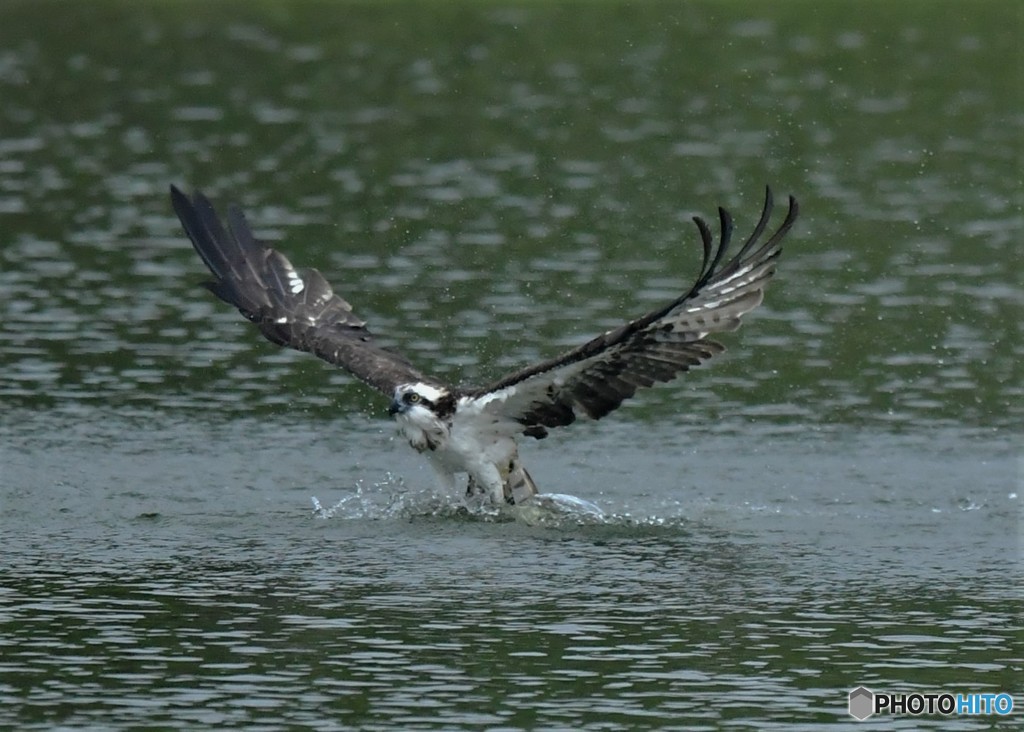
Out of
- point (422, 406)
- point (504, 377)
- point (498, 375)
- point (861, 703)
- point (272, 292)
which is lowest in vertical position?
point (861, 703)

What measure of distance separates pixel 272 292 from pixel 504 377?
2567 mm

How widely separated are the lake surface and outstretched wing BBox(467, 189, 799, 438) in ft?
2.84

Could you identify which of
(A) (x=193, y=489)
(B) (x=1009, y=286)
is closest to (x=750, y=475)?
(A) (x=193, y=489)

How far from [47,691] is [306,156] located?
1773 centimetres

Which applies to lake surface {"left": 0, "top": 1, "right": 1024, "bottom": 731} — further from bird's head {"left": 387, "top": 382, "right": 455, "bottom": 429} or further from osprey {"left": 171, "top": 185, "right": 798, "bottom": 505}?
Answer: bird's head {"left": 387, "top": 382, "right": 455, "bottom": 429}

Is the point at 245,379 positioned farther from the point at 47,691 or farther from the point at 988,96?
the point at 988,96

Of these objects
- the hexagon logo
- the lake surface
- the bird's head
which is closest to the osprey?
the bird's head

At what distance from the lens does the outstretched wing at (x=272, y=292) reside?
15539 mm

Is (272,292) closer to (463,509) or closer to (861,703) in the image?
(463,509)

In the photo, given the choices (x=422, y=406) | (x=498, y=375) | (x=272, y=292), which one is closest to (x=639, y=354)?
(x=422, y=406)

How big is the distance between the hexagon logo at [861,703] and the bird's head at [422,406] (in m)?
4.25

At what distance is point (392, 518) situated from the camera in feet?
47.6

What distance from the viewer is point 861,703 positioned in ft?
34.5

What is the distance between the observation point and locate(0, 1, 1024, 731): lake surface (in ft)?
36.5
